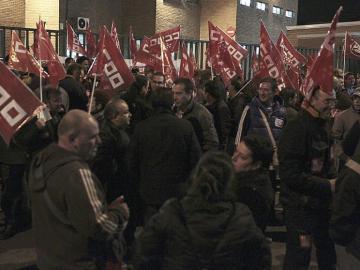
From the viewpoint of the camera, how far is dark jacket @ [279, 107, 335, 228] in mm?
4699

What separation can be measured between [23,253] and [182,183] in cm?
237

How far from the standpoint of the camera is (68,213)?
10.8 feet

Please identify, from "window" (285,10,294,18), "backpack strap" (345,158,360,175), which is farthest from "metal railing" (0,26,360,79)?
"window" (285,10,294,18)

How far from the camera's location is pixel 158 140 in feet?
17.2

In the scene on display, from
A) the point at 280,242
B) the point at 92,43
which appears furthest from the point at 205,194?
the point at 92,43

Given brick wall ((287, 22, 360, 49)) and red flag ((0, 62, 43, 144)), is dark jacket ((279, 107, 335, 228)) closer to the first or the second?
red flag ((0, 62, 43, 144))

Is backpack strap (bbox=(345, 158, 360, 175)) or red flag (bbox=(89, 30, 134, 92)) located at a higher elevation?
red flag (bbox=(89, 30, 134, 92))

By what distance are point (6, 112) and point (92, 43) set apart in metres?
10.8

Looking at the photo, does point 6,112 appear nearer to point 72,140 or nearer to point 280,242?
point 72,140

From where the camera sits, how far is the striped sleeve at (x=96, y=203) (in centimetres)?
329

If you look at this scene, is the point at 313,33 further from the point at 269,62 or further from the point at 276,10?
the point at 269,62

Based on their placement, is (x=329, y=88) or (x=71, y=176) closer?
(x=71, y=176)

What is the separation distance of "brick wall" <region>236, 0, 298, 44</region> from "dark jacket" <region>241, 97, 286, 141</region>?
28.3m

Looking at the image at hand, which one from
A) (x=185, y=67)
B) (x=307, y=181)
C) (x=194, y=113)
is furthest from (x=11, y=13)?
(x=307, y=181)
